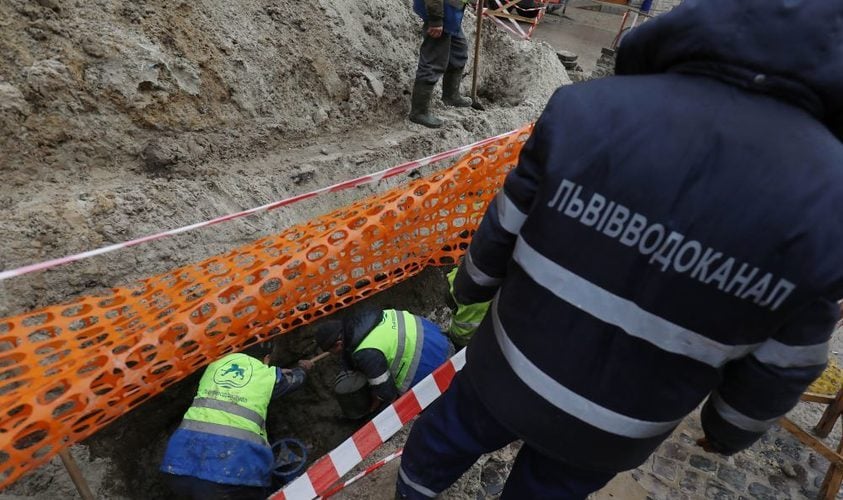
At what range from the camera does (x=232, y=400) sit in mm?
2910

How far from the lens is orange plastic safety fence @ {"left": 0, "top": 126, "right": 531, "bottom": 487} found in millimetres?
2115

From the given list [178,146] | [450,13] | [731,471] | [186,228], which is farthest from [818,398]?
[178,146]

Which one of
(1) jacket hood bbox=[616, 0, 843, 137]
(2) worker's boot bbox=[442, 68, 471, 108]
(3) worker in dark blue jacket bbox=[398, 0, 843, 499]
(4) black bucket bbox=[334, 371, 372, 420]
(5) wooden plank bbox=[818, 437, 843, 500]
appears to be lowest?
(4) black bucket bbox=[334, 371, 372, 420]

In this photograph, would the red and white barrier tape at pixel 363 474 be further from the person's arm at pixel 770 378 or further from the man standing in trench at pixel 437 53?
the man standing in trench at pixel 437 53

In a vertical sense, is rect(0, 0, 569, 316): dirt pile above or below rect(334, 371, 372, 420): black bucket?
above

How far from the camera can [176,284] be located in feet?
9.56

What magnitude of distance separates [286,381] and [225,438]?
0.58 meters

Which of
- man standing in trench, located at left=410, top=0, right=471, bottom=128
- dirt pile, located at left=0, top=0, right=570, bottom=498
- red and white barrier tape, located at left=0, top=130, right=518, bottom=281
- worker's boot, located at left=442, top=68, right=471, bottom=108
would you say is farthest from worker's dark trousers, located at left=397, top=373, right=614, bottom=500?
worker's boot, located at left=442, top=68, right=471, bottom=108

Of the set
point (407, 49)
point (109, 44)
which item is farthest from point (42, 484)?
point (407, 49)

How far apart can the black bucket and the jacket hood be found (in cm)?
300

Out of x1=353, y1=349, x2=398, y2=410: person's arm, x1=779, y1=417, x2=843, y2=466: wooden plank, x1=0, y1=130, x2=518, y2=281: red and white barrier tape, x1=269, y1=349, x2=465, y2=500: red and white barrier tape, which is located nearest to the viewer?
x1=0, y1=130, x2=518, y2=281: red and white barrier tape

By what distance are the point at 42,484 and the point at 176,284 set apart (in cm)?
128

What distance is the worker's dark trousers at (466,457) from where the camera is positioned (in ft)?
5.59

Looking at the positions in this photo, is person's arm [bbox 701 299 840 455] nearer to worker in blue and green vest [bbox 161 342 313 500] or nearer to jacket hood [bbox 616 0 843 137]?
jacket hood [bbox 616 0 843 137]
